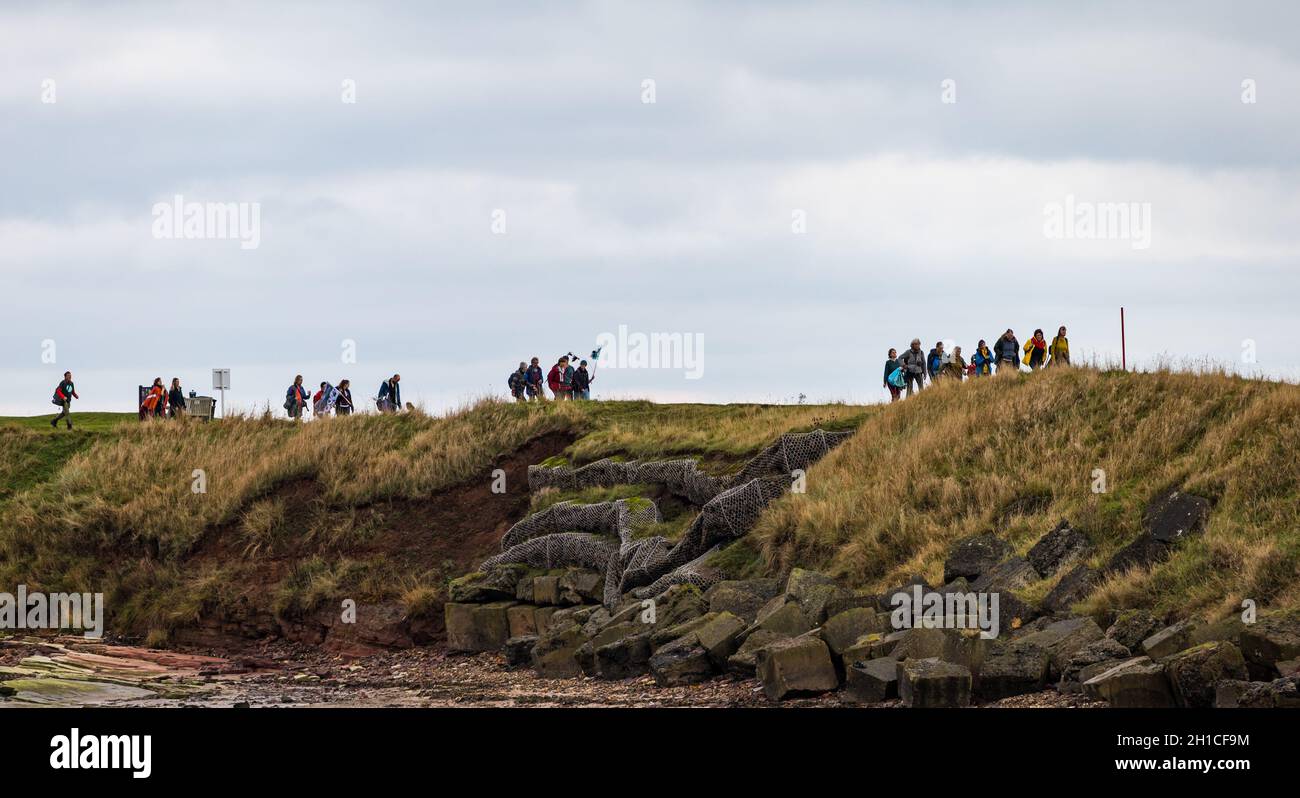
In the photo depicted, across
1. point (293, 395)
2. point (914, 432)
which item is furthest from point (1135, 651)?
point (293, 395)

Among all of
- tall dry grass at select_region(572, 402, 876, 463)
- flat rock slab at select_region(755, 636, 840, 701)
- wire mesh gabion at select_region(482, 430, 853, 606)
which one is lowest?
flat rock slab at select_region(755, 636, 840, 701)

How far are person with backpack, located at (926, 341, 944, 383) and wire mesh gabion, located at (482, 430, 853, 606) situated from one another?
24.2 ft

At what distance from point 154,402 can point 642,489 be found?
17.4 meters

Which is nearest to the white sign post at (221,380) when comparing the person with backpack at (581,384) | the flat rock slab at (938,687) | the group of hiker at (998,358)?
the person with backpack at (581,384)

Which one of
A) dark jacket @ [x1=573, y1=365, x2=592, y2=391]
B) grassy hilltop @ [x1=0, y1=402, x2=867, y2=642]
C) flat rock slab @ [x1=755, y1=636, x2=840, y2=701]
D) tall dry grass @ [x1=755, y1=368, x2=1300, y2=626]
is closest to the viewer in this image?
flat rock slab @ [x1=755, y1=636, x2=840, y2=701]

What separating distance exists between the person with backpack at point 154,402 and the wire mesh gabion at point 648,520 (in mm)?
13939

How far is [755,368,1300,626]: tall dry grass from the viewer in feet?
61.0

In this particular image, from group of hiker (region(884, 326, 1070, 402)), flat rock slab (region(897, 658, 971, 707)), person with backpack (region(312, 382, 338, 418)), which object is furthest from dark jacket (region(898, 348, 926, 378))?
flat rock slab (region(897, 658, 971, 707))

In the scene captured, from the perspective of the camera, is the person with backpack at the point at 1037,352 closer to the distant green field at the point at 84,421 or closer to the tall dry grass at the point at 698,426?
the tall dry grass at the point at 698,426

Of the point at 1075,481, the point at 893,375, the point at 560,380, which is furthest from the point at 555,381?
the point at 1075,481

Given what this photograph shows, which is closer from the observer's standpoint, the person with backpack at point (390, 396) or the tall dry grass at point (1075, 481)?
the tall dry grass at point (1075, 481)

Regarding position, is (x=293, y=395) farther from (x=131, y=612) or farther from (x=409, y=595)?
(x=409, y=595)

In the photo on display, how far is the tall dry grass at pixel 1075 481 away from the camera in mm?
18594

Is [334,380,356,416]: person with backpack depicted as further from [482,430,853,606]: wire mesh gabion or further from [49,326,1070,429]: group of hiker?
[482,430,853,606]: wire mesh gabion
